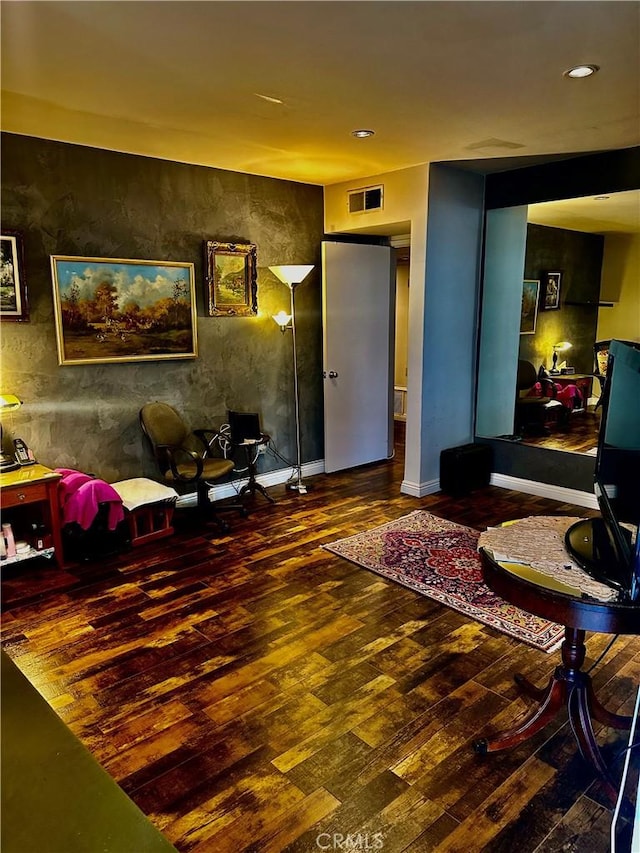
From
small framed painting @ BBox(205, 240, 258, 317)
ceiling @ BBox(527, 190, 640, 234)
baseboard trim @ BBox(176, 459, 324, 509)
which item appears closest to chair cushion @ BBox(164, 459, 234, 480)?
baseboard trim @ BBox(176, 459, 324, 509)

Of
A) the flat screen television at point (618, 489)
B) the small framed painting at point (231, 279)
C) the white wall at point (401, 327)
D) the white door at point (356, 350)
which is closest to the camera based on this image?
the flat screen television at point (618, 489)

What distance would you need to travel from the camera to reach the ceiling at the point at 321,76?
6.73 feet

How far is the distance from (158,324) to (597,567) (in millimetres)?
3409

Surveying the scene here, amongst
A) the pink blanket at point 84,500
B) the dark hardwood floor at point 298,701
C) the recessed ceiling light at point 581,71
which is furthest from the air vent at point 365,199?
the pink blanket at point 84,500

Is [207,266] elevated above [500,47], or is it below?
below

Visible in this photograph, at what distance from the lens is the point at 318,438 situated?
5.54 metres

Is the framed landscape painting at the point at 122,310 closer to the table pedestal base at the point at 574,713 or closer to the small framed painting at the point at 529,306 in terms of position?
the small framed painting at the point at 529,306

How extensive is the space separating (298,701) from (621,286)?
3830 mm

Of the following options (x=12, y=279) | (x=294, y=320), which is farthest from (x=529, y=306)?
(x=12, y=279)

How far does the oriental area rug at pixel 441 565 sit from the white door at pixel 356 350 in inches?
54.4

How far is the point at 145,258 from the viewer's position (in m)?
4.14

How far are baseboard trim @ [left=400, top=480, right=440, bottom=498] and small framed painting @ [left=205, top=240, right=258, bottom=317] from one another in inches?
77.8

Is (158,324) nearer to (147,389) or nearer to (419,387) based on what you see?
(147,389)

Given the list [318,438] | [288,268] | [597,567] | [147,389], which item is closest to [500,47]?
[597,567]
